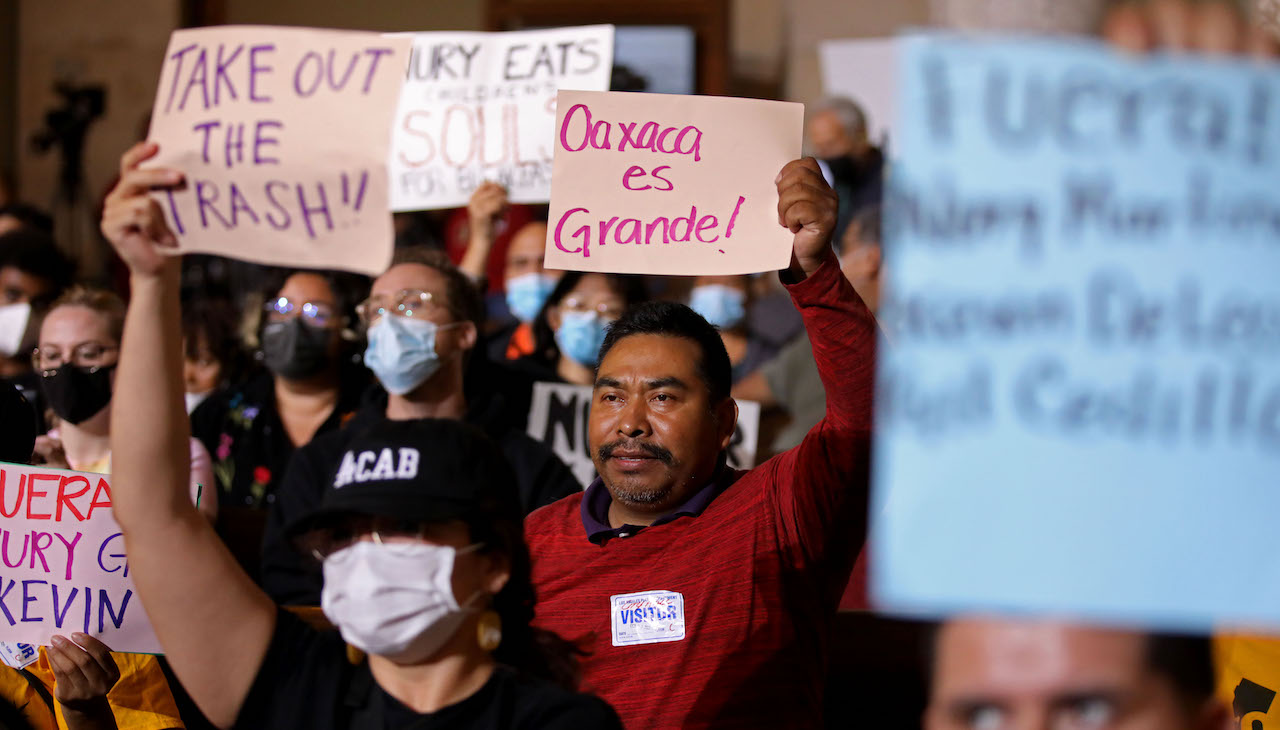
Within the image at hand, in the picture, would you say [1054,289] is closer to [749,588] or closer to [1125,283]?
[1125,283]

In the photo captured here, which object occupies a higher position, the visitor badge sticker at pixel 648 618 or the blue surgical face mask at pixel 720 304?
the blue surgical face mask at pixel 720 304

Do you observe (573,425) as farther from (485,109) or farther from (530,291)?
(485,109)

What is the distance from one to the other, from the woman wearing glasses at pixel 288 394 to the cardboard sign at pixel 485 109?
1.84 ft

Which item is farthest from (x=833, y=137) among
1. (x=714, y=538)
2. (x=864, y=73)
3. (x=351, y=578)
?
(x=351, y=578)

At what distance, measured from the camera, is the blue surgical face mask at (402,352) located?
4.40 meters

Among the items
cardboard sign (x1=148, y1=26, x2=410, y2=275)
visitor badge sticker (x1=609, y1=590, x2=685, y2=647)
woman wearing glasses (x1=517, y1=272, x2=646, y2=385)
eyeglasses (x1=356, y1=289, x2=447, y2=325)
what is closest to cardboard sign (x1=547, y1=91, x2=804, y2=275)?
cardboard sign (x1=148, y1=26, x2=410, y2=275)

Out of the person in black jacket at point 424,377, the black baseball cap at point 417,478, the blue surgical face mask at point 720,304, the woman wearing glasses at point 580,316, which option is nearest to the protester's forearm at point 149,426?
→ the black baseball cap at point 417,478

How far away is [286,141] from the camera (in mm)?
2689

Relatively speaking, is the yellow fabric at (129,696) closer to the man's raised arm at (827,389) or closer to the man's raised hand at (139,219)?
the man's raised hand at (139,219)

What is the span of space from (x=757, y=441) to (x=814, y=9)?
4.36 meters

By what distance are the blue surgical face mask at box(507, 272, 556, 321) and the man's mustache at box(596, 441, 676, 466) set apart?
8.17ft

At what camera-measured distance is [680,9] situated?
30.1 feet

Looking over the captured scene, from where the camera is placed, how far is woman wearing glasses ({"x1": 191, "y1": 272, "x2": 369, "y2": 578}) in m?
4.95

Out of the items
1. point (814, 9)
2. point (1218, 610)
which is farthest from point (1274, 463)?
point (814, 9)
